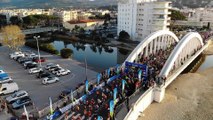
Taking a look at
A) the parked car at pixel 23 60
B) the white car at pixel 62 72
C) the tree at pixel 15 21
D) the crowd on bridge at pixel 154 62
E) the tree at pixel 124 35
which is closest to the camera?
the crowd on bridge at pixel 154 62

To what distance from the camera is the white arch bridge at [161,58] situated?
22.5m


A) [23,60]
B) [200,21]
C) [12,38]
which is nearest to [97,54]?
[23,60]

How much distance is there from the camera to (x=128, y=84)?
2422 cm

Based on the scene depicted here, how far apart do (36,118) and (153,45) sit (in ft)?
77.2

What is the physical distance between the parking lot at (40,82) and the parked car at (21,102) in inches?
30.7

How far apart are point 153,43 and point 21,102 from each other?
75.0 ft

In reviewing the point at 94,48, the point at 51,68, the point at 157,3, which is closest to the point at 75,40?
the point at 94,48

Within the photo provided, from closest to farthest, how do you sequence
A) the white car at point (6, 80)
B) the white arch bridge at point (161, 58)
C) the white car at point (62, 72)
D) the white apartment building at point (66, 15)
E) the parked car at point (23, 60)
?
the white arch bridge at point (161, 58), the white car at point (6, 80), the white car at point (62, 72), the parked car at point (23, 60), the white apartment building at point (66, 15)

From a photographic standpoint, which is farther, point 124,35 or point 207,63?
point 124,35

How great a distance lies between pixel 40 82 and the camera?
98.5ft

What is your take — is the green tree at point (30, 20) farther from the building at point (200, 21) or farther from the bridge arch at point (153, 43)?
the building at point (200, 21)

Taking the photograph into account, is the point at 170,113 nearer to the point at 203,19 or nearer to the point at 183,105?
the point at 183,105

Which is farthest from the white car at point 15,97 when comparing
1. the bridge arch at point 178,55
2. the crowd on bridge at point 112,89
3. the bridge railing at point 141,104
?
the bridge arch at point 178,55

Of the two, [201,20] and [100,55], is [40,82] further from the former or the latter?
[201,20]
